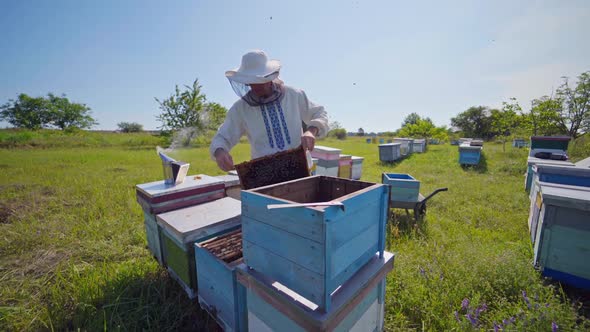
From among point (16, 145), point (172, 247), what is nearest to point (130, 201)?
point (172, 247)

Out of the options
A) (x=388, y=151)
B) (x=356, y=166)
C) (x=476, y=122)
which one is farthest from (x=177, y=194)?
(x=476, y=122)

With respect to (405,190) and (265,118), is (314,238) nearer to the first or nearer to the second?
(265,118)

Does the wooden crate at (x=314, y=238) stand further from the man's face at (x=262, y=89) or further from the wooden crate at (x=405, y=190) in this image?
the wooden crate at (x=405, y=190)

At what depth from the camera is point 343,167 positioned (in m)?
6.59

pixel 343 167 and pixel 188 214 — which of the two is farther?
pixel 343 167

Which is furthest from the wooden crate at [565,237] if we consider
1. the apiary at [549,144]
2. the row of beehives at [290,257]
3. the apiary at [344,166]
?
the apiary at [549,144]

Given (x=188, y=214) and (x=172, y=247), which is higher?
(x=188, y=214)

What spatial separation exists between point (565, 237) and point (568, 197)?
17.4 inches

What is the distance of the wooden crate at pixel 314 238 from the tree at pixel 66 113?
5458 cm

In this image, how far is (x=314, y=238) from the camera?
93 cm

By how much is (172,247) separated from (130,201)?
11.8 ft

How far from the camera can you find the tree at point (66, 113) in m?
40.6

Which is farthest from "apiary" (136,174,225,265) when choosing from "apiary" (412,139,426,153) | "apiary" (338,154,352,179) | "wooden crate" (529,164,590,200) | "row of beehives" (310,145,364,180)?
"apiary" (412,139,426,153)

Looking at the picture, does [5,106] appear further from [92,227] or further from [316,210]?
[316,210]
